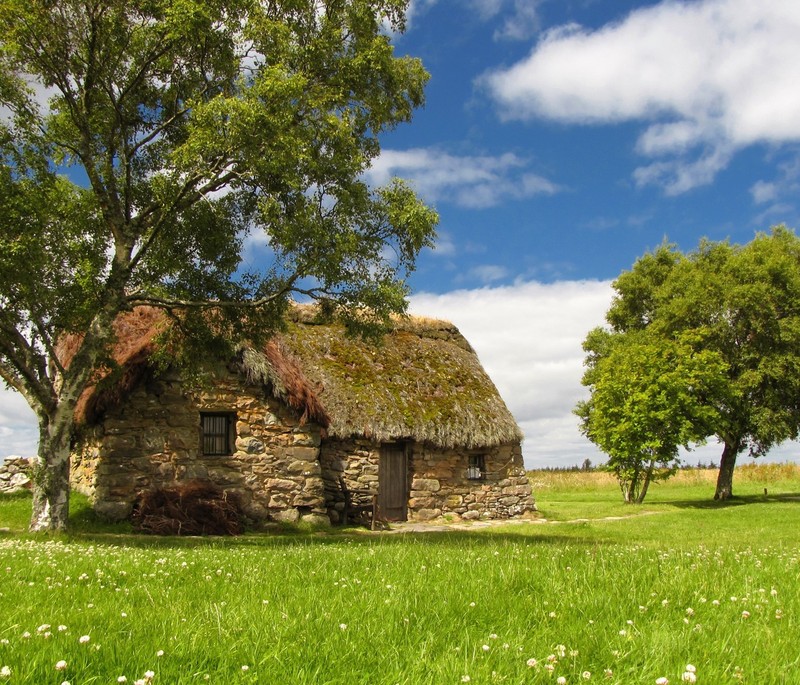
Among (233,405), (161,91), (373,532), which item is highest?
(161,91)

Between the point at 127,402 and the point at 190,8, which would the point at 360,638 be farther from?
the point at 127,402

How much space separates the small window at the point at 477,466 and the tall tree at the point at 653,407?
9418mm

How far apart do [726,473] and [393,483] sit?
20.7 m

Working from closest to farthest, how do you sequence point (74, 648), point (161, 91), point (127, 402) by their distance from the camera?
point (74, 648) < point (161, 91) < point (127, 402)

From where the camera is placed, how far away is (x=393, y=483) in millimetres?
23828

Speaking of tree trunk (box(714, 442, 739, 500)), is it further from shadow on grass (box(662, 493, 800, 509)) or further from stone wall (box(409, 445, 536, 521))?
stone wall (box(409, 445, 536, 521))

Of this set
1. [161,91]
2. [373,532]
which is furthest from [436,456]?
[161,91]

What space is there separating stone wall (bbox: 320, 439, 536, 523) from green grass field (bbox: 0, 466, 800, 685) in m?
14.2

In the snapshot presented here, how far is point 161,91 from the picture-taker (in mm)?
17328

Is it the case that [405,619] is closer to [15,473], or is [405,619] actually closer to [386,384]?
[386,384]

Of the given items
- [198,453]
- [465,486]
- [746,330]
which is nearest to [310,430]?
[198,453]

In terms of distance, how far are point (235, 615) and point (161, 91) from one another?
15.5 meters

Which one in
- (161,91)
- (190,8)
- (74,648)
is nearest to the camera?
(74,648)

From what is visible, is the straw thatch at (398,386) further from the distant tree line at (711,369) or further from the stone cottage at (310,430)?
the distant tree line at (711,369)
